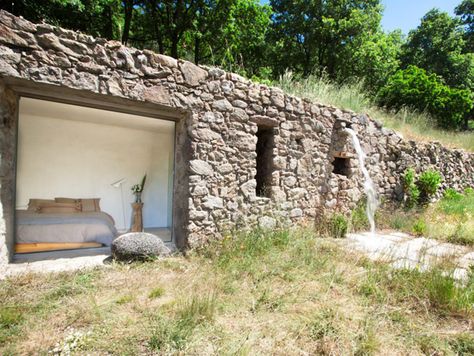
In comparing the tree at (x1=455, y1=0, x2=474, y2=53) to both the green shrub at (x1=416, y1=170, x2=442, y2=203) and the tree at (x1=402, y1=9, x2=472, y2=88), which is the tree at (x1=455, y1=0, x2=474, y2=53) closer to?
the tree at (x1=402, y1=9, x2=472, y2=88)

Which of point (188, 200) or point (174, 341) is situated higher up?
point (188, 200)

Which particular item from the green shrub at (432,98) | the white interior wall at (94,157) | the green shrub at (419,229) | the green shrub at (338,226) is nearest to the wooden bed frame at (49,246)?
the white interior wall at (94,157)

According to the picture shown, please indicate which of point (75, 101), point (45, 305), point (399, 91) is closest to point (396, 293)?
point (45, 305)

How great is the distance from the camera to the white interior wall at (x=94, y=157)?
557 centimetres

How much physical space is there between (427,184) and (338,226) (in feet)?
11.7

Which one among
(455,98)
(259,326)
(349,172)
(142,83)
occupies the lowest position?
(259,326)

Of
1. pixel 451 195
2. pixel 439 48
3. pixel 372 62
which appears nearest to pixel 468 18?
pixel 439 48

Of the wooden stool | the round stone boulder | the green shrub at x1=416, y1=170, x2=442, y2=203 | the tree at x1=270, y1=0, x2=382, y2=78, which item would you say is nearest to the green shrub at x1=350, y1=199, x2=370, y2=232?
the green shrub at x1=416, y1=170, x2=442, y2=203

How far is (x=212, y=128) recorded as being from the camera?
12.9 ft

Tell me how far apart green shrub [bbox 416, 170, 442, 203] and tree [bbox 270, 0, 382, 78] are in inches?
328

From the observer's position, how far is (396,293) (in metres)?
2.77

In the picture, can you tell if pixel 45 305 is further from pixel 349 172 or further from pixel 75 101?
pixel 349 172

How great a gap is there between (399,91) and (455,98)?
2147 mm

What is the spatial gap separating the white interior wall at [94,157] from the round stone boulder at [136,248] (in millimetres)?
1652
